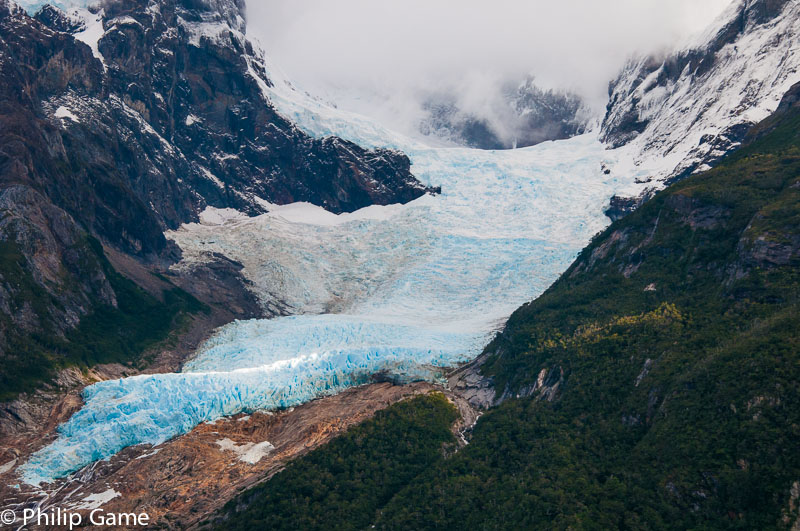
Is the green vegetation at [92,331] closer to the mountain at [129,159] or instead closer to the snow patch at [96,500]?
the mountain at [129,159]

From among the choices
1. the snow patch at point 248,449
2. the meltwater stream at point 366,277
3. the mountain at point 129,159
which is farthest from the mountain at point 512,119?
the snow patch at point 248,449

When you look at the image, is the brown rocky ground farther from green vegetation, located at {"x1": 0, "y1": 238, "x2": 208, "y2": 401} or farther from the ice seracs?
green vegetation, located at {"x1": 0, "y1": 238, "x2": 208, "y2": 401}

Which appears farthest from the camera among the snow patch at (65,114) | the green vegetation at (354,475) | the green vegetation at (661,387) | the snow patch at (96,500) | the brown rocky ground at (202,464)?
the snow patch at (65,114)

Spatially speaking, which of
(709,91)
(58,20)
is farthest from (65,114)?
(709,91)

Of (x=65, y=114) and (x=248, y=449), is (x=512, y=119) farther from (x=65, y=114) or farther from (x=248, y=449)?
(x=248, y=449)

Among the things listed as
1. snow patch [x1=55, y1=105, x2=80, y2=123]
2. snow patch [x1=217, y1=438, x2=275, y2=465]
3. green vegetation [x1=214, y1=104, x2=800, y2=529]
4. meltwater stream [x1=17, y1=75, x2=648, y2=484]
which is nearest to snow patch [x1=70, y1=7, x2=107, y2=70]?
snow patch [x1=55, y1=105, x2=80, y2=123]
